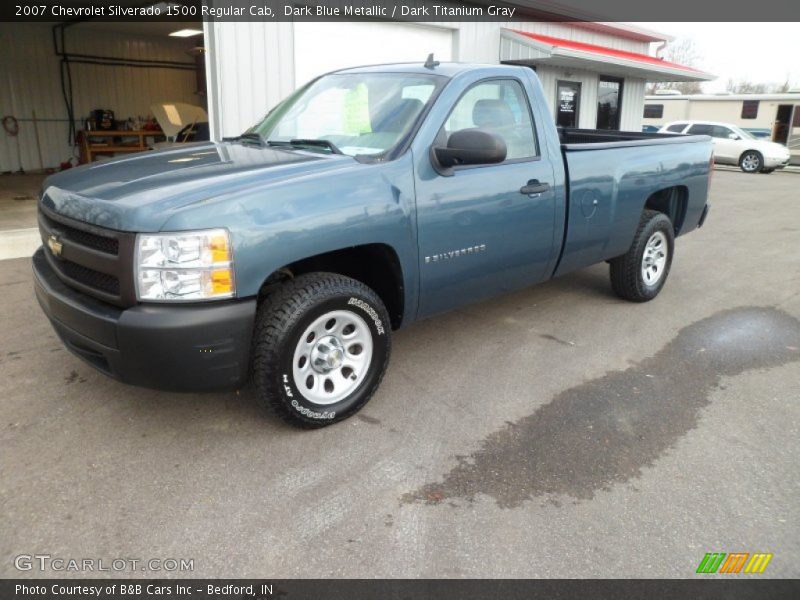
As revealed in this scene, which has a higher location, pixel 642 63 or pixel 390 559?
pixel 642 63

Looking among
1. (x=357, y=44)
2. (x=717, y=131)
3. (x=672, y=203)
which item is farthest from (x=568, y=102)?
(x=717, y=131)

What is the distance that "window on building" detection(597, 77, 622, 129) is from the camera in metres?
15.5

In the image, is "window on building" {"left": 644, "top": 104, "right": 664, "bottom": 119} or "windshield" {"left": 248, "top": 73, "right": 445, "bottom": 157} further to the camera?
"window on building" {"left": 644, "top": 104, "right": 664, "bottom": 119}

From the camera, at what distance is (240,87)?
797cm

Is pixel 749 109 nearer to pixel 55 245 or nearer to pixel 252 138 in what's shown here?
pixel 252 138

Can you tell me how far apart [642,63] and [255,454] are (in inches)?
565

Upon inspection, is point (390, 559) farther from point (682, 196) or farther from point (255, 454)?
point (682, 196)

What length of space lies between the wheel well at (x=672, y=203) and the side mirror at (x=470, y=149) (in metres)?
2.86

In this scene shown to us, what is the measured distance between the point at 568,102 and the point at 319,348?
12.8 m

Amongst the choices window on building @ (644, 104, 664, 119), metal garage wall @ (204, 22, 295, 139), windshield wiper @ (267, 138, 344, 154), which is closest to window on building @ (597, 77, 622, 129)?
metal garage wall @ (204, 22, 295, 139)

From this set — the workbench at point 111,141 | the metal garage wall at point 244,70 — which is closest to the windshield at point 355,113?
the metal garage wall at point 244,70

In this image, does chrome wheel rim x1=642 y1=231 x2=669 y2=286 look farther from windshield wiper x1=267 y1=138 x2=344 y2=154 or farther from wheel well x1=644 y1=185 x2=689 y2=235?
windshield wiper x1=267 y1=138 x2=344 y2=154

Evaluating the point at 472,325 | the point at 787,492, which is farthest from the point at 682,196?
the point at 787,492
